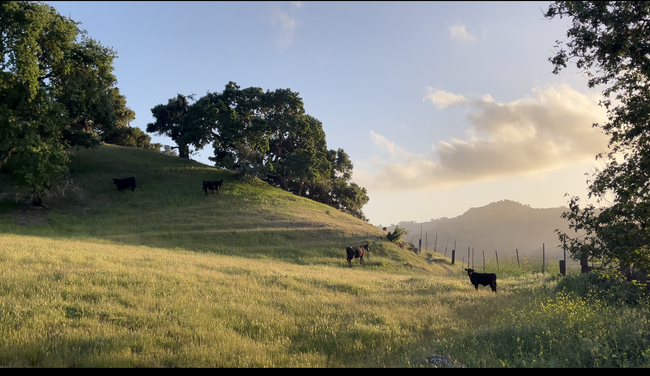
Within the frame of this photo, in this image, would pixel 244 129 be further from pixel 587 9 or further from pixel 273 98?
pixel 587 9

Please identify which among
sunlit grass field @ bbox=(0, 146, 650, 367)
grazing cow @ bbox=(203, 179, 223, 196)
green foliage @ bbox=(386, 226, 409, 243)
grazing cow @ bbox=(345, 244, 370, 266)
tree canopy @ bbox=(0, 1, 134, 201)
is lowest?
sunlit grass field @ bbox=(0, 146, 650, 367)

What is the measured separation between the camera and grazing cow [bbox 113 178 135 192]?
44.6 metres

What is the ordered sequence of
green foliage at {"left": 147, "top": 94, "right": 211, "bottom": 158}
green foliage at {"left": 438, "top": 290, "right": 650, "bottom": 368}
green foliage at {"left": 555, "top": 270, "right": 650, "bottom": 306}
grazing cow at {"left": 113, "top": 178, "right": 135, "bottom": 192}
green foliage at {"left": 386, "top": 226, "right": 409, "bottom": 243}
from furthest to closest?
1. green foliage at {"left": 147, "top": 94, "right": 211, "bottom": 158}
2. grazing cow at {"left": 113, "top": 178, "right": 135, "bottom": 192}
3. green foliage at {"left": 386, "top": 226, "right": 409, "bottom": 243}
4. green foliage at {"left": 555, "top": 270, "right": 650, "bottom": 306}
5. green foliage at {"left": 438, "top": 290, "right": 650, "bottom": 368}

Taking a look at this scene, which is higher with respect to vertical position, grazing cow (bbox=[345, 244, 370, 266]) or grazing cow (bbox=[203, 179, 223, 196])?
grazing cow (bbox=[203, 179, 223, 196])

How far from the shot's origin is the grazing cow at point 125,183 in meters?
44.6

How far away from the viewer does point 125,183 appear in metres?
44.8

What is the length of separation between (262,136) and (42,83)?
25.8 m

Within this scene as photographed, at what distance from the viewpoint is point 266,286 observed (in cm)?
1506

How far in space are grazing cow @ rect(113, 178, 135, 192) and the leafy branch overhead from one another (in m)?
13.2

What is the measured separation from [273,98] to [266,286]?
47935 mm

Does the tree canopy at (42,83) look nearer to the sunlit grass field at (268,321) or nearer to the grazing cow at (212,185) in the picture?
the grazing cow at (212,185)

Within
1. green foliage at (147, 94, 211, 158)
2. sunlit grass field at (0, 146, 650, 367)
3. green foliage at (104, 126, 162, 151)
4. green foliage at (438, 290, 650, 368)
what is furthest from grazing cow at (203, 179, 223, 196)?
green foliage at (438, 290, 650, 368)

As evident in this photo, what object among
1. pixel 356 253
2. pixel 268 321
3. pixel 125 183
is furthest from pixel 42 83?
pixel 268 321

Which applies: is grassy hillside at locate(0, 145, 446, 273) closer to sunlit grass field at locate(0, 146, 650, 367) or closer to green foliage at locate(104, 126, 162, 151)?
sunlit grass field at locate(0, 146, 650, 367)
